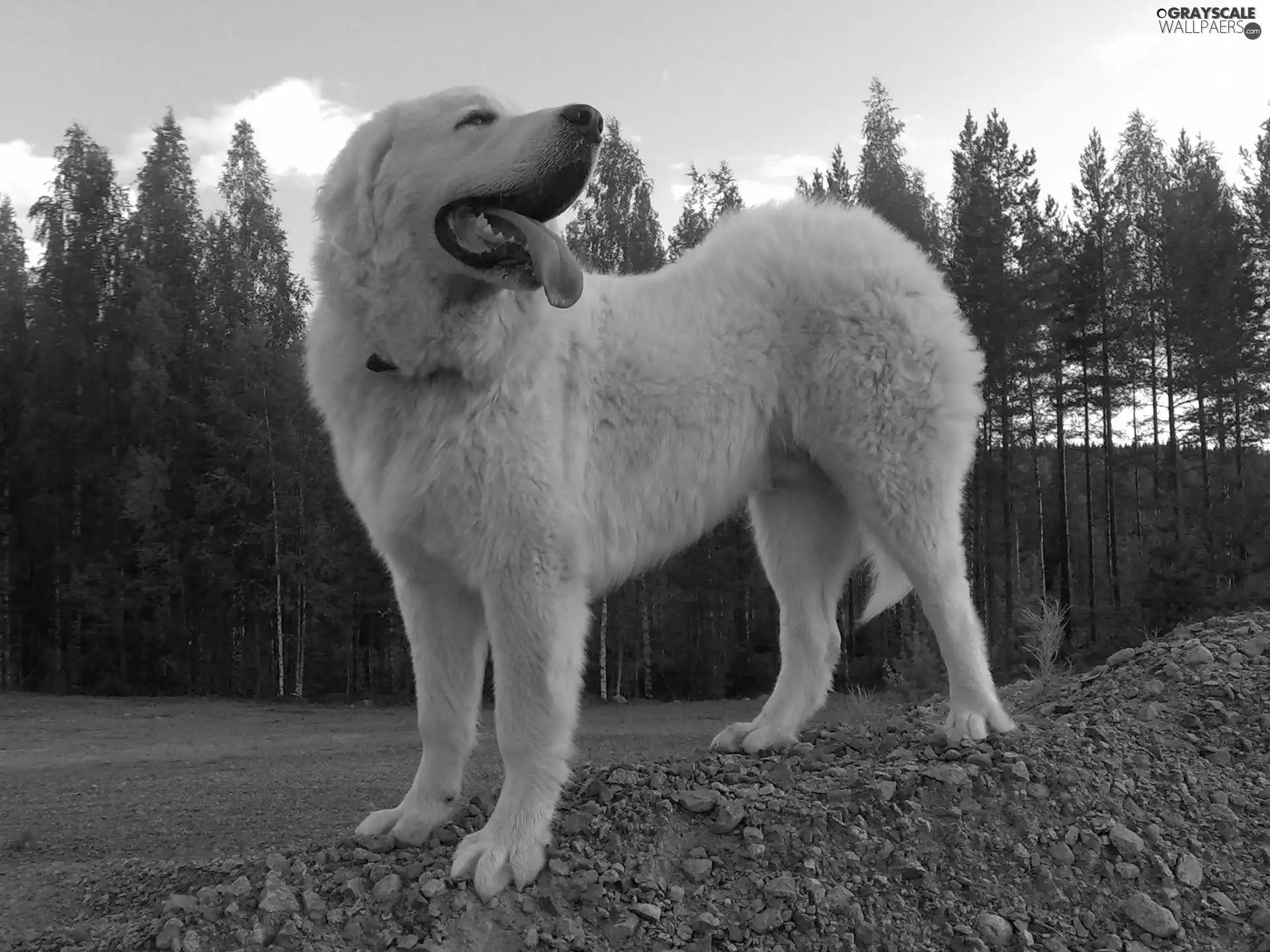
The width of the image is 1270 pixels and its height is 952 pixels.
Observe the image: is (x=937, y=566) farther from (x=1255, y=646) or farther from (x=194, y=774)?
(x=194, y=774)

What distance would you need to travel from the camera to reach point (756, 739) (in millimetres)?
4121

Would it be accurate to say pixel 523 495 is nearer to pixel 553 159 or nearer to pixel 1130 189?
pixel 553 159

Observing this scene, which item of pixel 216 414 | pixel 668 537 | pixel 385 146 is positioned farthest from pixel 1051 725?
pixel 216 414

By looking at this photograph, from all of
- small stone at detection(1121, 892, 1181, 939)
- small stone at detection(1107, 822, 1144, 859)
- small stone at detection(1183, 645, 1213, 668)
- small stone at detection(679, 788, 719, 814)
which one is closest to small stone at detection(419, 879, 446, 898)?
small stone at detection(679, 788, 719, 814)

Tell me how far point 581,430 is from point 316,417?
2157cm

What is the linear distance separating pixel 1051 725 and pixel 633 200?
1917 centimetres

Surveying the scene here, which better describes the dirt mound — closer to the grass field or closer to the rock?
the rock

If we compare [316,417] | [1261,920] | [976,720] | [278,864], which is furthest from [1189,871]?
[316,417]

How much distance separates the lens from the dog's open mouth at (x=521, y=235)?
110 inches

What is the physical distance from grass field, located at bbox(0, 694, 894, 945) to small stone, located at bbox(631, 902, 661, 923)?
6.44 feet

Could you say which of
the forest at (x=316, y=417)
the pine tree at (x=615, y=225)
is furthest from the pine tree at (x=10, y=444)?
the pine tree at (x=615, y=225)

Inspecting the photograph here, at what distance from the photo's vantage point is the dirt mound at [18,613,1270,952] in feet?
9.30

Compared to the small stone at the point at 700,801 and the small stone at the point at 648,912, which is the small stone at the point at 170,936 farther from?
the small stone at the point at 700,801

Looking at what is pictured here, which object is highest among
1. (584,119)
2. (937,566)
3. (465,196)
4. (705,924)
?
(584,119)
